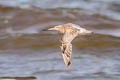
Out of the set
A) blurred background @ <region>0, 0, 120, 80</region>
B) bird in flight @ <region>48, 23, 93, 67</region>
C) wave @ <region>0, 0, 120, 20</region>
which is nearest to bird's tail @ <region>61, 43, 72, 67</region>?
bird in flight @ <region>48, 23, 93, 67</region>

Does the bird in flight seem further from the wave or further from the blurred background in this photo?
the wave

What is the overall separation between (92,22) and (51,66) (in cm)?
338

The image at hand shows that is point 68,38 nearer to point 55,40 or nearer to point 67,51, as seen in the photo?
point 67,51

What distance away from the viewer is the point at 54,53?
946 cm

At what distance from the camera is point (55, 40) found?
10.4 meters

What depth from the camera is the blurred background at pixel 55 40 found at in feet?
27.3

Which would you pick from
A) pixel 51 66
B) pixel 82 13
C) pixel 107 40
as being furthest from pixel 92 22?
pixel 51 66

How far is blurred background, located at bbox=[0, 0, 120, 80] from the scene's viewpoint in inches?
328

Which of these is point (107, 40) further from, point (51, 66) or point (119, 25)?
point (51, 66)

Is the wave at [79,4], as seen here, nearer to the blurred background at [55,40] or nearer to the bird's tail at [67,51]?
the blurred background at [55,40]

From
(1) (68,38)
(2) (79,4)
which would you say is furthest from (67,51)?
(2) (79,4)

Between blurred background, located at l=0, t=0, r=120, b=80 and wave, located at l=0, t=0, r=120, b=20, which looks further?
wave, located at l=0, t=0, r=120, b=20

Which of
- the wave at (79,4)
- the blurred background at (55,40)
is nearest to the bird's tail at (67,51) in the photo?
the blurred background at (55,40)

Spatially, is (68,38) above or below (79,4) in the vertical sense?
below
